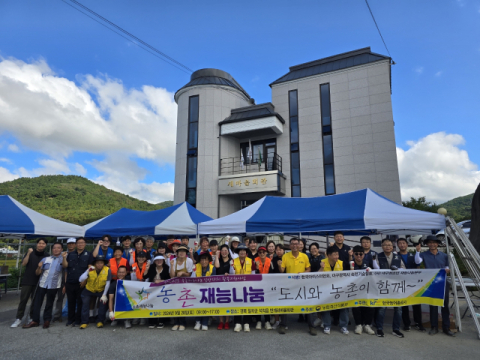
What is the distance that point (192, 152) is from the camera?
67.3 feet

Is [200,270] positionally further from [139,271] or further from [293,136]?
[293,136]

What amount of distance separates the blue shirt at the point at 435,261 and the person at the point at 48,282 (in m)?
7.42

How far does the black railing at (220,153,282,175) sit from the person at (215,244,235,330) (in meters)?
13.5

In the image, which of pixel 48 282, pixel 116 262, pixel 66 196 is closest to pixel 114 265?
pixel 116 262

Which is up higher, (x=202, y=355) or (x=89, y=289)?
(x=89, y=289)

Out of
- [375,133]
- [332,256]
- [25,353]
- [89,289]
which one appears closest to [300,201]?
[332,256]

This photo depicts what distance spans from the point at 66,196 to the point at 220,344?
2143 inches

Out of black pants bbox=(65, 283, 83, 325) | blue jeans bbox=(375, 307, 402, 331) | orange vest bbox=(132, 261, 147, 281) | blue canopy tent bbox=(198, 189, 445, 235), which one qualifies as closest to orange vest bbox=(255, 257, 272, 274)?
blue canopy tent bbox=(198, 189, 445, 235)

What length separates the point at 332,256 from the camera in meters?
5.99

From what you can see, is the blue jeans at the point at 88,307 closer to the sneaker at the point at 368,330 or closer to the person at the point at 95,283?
the person at the point at 95,283

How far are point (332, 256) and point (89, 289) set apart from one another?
16.0 ft

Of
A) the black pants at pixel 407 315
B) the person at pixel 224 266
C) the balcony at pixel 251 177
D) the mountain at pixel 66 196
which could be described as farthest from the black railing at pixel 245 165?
the mountain at pixel 66 196

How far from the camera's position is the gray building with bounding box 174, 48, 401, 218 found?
17.5 metres

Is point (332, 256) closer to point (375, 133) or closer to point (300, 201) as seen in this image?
point (300, 201)
